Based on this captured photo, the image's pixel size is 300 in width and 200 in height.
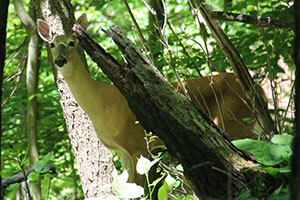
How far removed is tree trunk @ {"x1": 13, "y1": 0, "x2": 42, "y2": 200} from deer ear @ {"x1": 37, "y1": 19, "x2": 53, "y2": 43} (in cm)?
145

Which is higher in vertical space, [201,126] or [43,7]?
[43,7]

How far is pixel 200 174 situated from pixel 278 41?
322 cm

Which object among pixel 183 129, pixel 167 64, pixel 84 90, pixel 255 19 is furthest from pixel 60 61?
pixel 183 129

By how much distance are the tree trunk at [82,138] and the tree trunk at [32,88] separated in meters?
1.33

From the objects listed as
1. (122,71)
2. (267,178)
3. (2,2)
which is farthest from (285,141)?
(2,2)

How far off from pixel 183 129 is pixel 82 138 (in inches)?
97.9

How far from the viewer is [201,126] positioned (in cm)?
250

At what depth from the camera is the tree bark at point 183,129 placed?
2.38 metres

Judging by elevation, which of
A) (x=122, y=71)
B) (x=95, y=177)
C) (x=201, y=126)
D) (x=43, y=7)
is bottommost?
(x=95, y=177)

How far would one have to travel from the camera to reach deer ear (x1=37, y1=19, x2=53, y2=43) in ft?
15.1

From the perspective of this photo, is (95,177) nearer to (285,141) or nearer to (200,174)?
(200,174)

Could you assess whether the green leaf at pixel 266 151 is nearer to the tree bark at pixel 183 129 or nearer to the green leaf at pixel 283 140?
the green leaf at pixel 283 140

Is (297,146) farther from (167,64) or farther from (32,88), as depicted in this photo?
(32,88)

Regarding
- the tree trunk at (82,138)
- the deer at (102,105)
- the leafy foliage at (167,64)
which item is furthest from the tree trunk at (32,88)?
the deer at (102,105)
